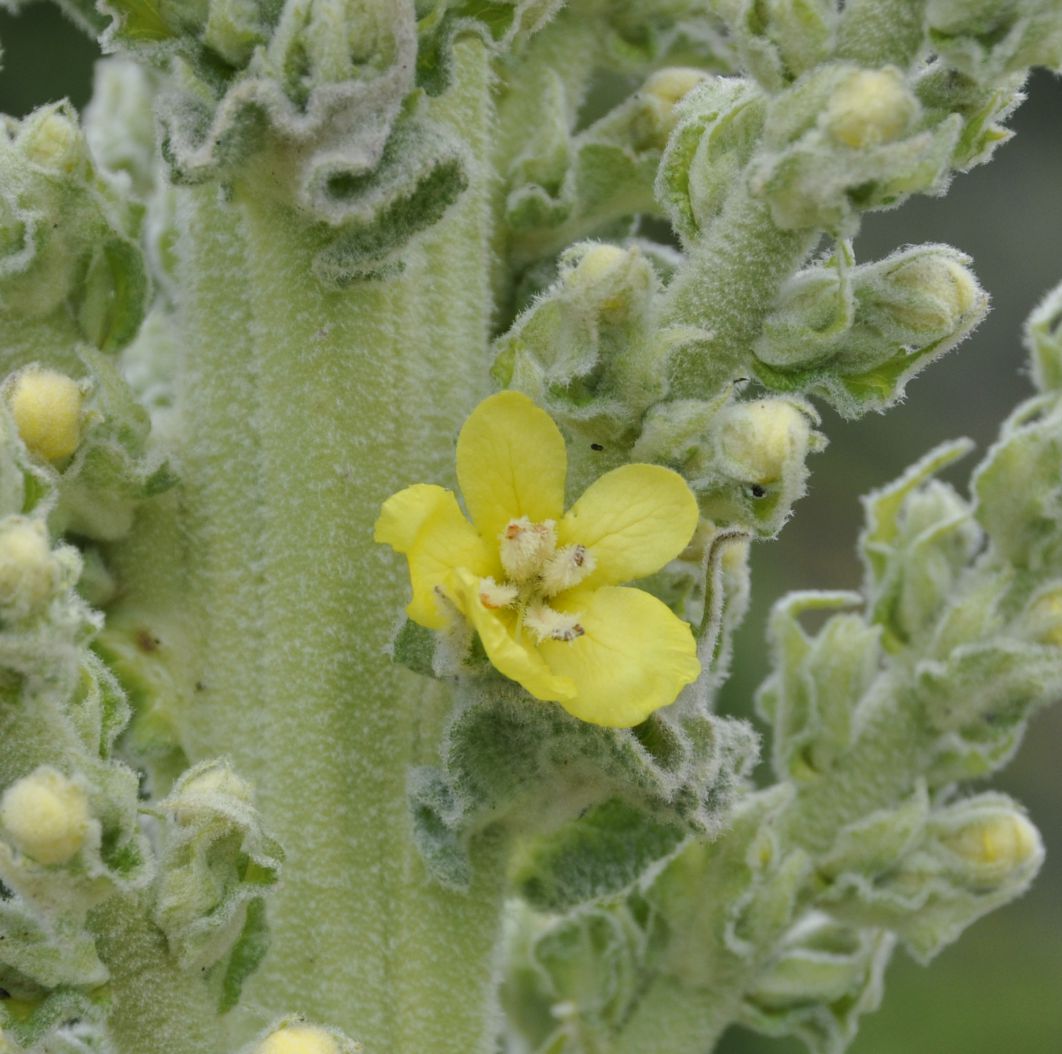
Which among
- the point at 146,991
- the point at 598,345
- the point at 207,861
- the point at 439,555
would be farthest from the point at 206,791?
the point at 598,345

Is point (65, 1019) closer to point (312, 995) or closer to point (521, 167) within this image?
point (312, 995)

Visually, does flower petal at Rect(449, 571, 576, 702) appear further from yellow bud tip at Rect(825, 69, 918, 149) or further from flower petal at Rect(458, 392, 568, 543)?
yellow bud tip at Rect(825, 69, 918, 149)

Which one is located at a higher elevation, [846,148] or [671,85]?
[846,148]

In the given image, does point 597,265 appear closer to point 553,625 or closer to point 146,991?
point 553,625

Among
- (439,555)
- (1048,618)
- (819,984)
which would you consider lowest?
(819,984)

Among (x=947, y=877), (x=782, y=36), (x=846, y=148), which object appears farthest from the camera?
(x=947, y=877)

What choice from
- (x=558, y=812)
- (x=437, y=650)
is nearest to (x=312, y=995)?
(x=558, y=812)

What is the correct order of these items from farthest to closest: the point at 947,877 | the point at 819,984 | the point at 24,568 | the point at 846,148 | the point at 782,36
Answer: the point at 819,984, the point at 947,877, the point at 782,36, the point at 846,148, the point at 24,568
